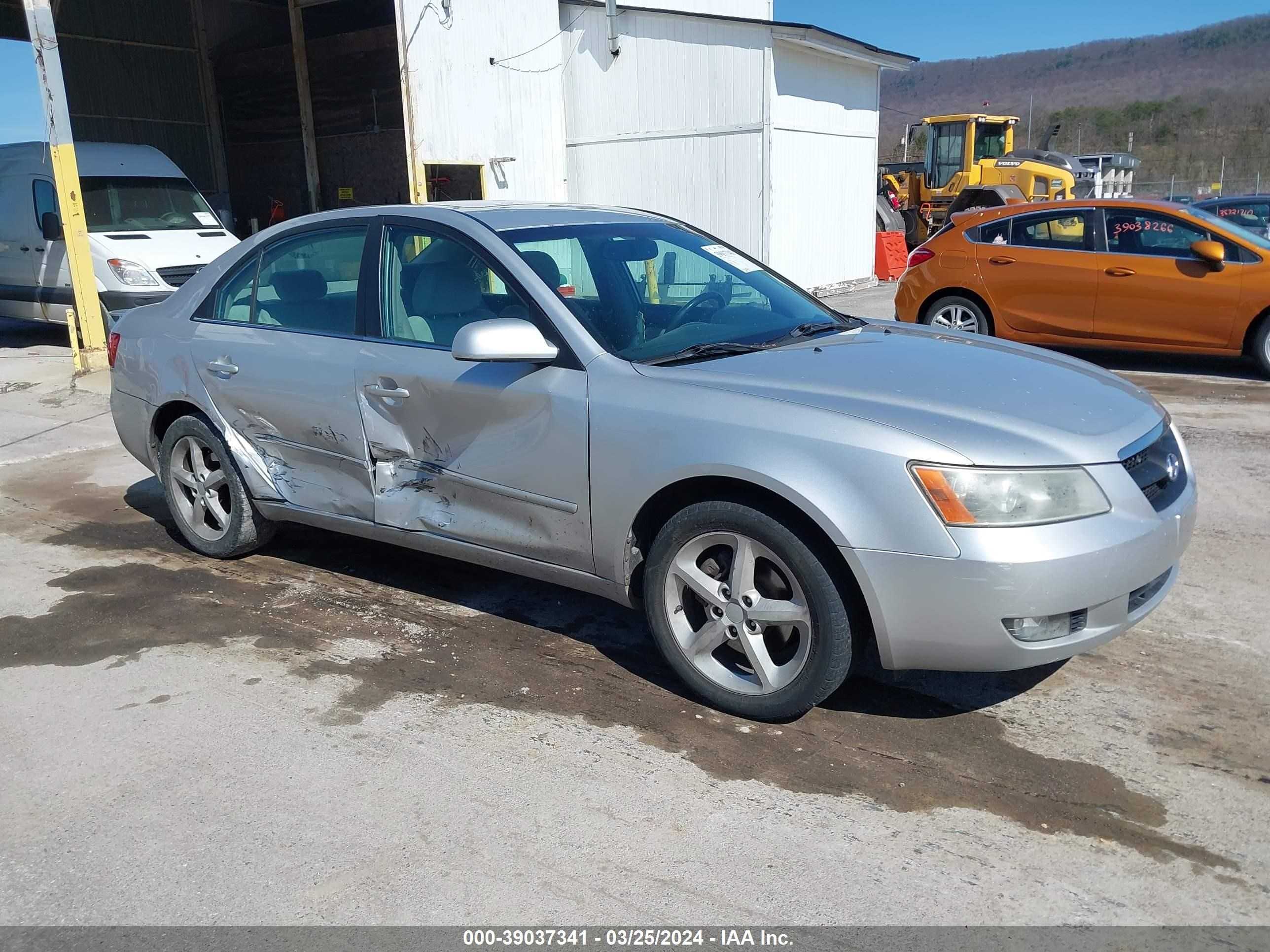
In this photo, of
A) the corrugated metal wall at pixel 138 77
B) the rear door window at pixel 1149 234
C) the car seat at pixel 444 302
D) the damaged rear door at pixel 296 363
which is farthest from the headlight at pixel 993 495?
the corrugated metal wall at pixel 138 77

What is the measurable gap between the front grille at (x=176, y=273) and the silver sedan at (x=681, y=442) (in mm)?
7705

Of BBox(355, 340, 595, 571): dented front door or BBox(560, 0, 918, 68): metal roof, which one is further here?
BBox(560, 0, 918, 68): metal roof

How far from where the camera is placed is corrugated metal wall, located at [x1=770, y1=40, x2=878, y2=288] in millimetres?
15867

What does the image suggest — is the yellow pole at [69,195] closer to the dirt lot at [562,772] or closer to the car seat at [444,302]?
Result: the dirt lot at [562,772]

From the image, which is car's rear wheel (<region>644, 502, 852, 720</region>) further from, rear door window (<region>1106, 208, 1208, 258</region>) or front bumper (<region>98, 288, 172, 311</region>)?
front bumper (<region>98, 288, 172, 311</region>)

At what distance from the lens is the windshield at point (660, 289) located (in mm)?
3969

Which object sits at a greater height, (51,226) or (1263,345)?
(51,226)

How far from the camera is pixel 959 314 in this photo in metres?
10.2

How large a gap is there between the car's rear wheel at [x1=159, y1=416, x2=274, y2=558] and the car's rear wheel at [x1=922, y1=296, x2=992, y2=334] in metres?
7.08

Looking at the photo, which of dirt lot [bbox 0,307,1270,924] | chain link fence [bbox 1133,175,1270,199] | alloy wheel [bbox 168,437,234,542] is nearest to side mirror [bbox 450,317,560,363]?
dirt lot [bbox 0,307,1270,924]

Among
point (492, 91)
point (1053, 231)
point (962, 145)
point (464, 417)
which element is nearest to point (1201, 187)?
point (962, 145)

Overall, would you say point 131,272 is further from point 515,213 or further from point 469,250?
point 469,250

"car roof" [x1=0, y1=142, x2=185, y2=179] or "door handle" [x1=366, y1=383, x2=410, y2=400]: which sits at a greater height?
"car roof" [x1=0, y1=142, x2=185, y2=179]

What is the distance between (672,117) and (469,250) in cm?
1294
